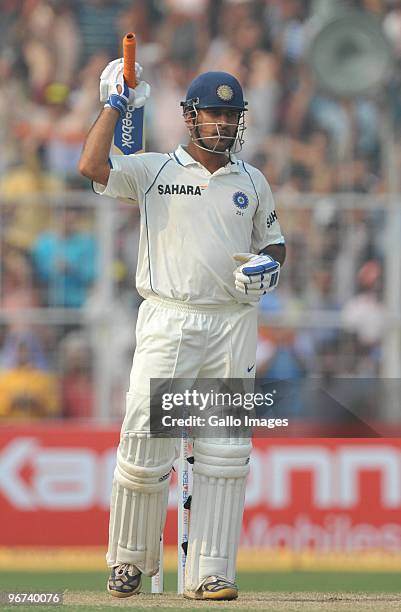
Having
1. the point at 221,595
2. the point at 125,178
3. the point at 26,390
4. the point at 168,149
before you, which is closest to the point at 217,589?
the point at 221,595

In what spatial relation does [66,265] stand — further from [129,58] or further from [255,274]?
[255,274]

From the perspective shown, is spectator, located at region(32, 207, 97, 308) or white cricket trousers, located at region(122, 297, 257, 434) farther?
spectator, located at region(32, 207, 97, 308)

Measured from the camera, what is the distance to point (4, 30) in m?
13.0

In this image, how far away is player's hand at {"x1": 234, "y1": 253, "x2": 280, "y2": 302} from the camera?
5805mm

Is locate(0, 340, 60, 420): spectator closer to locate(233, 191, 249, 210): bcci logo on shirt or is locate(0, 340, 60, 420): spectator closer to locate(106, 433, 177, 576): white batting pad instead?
locate(106, 433, 177, 576): white batting pad

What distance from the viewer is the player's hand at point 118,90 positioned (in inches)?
234

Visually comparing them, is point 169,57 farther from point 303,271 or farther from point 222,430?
point 222,430

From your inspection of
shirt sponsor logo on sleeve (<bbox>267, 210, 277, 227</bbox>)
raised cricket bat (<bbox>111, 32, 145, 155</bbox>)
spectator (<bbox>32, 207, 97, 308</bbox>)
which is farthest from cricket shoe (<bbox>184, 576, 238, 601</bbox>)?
spectator (<bbox>32, 207, 97, 308</bbox>)

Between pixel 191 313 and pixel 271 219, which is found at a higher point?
pixel 271 219

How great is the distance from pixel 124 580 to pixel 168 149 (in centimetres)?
612

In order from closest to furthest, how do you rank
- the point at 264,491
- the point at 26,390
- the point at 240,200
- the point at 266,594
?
the point at 240,200, the point at 266,594, the point at 264,491, the point at 26,390

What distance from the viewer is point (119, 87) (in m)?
6.02

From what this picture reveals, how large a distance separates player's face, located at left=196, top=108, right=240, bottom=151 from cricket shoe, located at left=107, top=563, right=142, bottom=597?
73.1 inches

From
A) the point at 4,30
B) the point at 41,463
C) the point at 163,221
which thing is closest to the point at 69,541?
the point at 41,463
